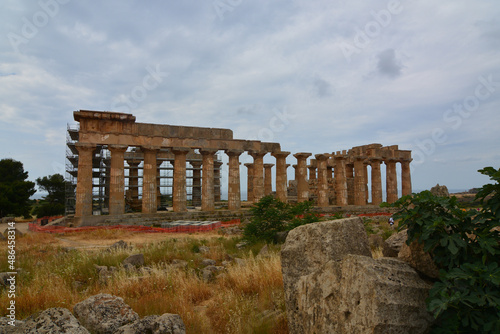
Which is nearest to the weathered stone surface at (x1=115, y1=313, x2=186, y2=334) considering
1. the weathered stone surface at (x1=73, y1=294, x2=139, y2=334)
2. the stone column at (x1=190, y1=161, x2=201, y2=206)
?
the weathered stone surface at (x1=73, y1=294, x2=139, y2=334)

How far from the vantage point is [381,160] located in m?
33.8

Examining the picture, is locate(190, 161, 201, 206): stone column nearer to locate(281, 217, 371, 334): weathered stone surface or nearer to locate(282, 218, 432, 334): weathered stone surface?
locate(281, 217, 371, 334): weathered stone surface

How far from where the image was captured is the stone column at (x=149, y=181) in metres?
24.1

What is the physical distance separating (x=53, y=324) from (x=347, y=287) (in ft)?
10.8

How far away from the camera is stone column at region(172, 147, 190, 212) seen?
2511 centimetres

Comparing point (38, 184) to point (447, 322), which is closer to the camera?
point (447, 322)

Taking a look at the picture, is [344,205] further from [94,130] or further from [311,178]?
[94,130]

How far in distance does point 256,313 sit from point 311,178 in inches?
1499

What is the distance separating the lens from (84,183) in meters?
22.1

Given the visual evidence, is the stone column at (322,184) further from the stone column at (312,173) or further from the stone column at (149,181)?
the stone column at (149,181)

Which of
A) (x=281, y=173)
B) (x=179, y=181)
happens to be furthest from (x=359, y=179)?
(x=179, y=181)

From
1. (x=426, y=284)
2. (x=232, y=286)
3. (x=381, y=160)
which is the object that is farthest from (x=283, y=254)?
(x=381, y=160)

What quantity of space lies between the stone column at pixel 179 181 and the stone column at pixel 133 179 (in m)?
11.7

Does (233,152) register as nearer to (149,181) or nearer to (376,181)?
(149,181)
